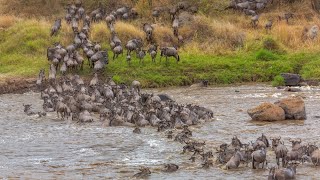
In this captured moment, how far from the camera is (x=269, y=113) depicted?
18078mm

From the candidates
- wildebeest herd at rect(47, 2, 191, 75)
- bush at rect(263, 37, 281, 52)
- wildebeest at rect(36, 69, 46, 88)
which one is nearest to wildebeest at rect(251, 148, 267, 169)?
wildebeest herd at rect(47, 2, 191, 75)

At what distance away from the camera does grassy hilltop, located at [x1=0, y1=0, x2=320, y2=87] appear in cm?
2667

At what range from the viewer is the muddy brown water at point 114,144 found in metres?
12.9

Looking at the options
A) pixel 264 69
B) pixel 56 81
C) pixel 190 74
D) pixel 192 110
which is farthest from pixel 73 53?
pixel 192 110

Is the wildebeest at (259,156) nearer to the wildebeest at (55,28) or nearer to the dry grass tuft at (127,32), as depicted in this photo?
the dry grass tuft at (127,32)


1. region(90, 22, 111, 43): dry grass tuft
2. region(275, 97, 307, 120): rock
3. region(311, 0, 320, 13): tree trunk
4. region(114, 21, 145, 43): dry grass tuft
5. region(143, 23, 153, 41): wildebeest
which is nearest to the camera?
region(275, 97, 307, 120): rock

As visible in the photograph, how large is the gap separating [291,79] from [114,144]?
11.2 metres

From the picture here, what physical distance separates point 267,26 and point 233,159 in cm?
1836

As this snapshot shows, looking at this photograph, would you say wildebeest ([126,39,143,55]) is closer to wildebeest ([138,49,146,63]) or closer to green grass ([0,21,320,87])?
wildebeest ([138,49,146,63])

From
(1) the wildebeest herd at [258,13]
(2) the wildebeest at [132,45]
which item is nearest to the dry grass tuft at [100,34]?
(2) the wildebeest at [132,45]

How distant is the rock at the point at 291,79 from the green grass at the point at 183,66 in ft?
4.26

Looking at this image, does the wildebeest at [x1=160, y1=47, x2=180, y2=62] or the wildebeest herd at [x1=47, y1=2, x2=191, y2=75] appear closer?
the wildebeest herd at [x1=47, y1=2, x2=191, y2=75]

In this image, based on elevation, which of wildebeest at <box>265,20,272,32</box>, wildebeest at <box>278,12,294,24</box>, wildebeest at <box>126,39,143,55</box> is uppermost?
wildebeest at <box>278,12,294,24</box>

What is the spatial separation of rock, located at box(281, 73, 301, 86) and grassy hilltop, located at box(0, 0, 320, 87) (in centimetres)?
127
